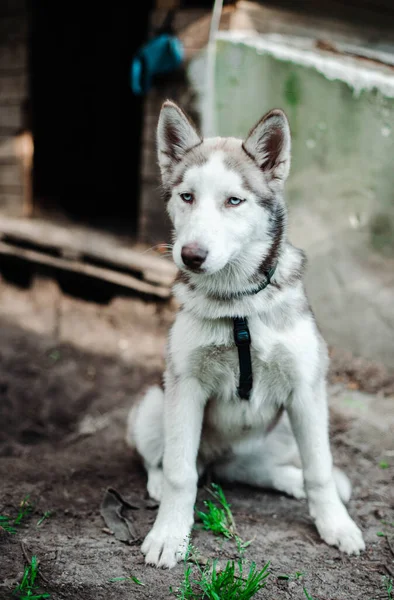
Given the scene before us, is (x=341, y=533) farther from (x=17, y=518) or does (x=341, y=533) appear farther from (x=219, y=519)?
(x=17, y=518)

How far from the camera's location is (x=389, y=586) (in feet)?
7.30

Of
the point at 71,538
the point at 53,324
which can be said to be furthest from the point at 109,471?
the point at 53,324

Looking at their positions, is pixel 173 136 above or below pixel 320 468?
above

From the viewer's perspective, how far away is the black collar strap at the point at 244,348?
93.7 inches

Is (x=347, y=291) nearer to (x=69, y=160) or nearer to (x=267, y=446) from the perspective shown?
(x=267, y=446)

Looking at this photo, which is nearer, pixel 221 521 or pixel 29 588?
pixel 29 588

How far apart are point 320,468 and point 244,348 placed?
656mm

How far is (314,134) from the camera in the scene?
14.3 ft

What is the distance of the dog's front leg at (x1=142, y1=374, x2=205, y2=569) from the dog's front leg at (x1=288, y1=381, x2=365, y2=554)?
45 centimetres

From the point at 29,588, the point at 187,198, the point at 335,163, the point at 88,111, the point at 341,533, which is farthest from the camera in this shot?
the point at 88,111

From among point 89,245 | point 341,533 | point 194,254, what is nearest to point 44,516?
point 341,533

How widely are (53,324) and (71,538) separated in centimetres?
332

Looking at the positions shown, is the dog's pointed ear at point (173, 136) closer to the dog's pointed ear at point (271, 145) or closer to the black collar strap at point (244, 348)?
the dog's pointed ear at point (271, 145)

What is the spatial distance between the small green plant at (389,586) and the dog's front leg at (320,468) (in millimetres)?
193
